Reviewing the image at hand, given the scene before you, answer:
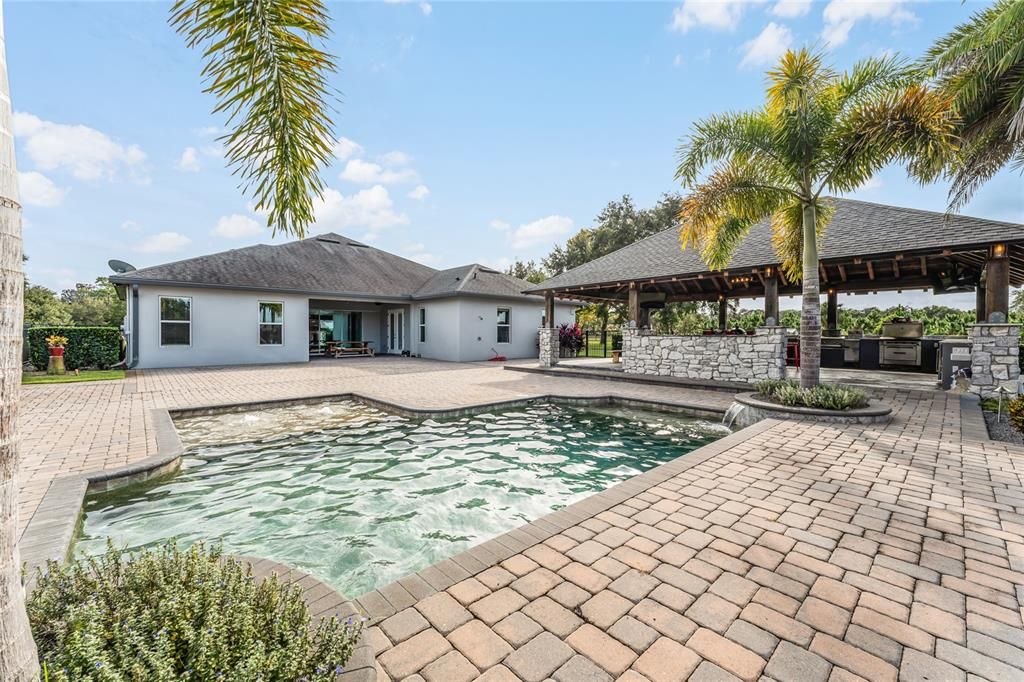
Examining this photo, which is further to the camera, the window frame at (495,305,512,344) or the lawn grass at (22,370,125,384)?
the window frame at (495,305,512,344)

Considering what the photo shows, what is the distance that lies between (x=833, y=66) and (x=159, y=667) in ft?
32.5

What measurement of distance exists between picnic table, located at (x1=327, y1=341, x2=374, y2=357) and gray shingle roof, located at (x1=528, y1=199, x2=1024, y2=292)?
9.88 metres

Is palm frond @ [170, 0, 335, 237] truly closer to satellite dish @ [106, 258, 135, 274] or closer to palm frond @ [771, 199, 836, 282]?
palm frond @ [771, 199, 836, 282]

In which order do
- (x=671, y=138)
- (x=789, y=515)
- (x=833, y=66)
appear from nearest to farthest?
(x=789, y=515)
(x=833, y=66)
(x=671, y=138)

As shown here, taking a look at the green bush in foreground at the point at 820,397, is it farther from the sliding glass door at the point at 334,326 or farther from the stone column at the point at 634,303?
the sliding glass door at the point at 334,326

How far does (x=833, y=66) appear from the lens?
678 cm

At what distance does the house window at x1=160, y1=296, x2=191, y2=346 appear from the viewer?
44.8ft

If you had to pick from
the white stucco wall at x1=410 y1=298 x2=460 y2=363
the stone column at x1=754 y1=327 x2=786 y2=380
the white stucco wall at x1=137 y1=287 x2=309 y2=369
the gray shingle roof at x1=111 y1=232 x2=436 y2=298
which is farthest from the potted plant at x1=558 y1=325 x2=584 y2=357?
the white stucco wall at x1=137 y1=287 x2=309 y2=369

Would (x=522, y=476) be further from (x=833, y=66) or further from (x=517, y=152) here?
(x=517, y=152)

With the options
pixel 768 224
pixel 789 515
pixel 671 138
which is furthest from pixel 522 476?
pixel 768 224

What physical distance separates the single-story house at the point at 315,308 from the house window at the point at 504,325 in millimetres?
46

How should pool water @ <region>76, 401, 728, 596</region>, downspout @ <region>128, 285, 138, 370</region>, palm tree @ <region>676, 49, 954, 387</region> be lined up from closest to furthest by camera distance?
1. pool water @ <region>76, 401, 728, 596</region>
2. palm tree @ <region>676, 49, 954, 387</region>
3. downspout @ <region>128, 285, 138, 370</region>

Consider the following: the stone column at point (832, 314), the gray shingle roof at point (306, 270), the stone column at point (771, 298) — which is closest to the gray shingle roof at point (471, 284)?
the gray shingle roof at point (306, 270)

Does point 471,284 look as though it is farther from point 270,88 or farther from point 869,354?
point 270,88
